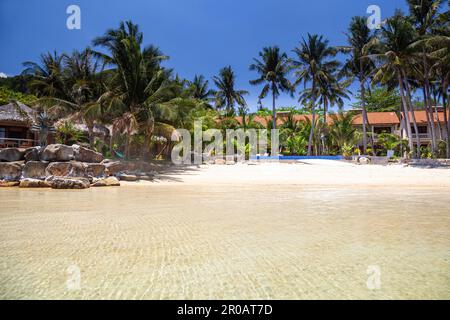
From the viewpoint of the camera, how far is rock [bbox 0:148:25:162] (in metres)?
13.5

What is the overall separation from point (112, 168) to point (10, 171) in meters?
4.14

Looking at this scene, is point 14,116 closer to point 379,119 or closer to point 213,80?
point 213,80

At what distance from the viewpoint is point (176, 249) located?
11.7 feet

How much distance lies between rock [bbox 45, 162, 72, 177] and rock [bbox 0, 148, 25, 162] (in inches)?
80.7

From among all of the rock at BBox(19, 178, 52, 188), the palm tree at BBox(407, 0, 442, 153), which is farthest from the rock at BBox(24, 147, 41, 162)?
the palm tree at BBox(407, 0, 442, 153)

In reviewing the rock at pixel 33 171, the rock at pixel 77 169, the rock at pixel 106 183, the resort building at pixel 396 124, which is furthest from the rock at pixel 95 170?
the resort building at pixel 396 124

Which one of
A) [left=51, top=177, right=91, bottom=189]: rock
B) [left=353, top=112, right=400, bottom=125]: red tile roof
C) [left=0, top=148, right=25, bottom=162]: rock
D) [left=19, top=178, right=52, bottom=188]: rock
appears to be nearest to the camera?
[left=51, top=177, right=91, bottom=189]: rock

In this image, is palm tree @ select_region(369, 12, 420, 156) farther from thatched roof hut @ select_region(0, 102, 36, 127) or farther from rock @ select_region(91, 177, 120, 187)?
thatched roof hut @ select_region(0, 102, 36, 127)

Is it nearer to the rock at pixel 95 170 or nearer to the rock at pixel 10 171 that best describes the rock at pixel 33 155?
the rock at pixel 10 171

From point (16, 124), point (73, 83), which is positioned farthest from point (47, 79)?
point (16, 124)

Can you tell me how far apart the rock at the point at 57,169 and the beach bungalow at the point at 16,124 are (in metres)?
9.51

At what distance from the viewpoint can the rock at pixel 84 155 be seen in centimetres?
1410

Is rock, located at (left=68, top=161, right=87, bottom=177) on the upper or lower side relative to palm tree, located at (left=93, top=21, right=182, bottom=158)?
lower
